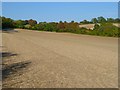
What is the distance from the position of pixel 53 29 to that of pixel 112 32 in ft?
65.2

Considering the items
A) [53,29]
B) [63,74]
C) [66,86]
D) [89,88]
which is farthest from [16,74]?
[53,29]

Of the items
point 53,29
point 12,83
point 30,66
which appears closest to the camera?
point 12,83

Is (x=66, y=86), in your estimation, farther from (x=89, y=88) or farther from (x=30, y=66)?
(x=30, y=66)

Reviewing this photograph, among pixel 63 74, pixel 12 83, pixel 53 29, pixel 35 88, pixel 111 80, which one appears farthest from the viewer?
pixel 53 29

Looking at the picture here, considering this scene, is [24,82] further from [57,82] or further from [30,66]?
[30,66]

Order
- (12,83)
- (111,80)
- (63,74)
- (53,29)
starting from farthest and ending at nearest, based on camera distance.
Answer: (53,29), (63,74), (111,80), (12,83)

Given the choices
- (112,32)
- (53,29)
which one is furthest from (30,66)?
(53,29)

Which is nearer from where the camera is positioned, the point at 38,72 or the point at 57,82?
the point at 57,82

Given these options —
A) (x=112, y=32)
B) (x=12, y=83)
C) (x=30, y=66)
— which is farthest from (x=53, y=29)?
(x=12, y=83)

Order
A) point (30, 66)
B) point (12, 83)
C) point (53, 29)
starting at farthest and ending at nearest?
point (53, 29) < point (30, 66) < point (12, 83)

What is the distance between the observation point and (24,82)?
971 cm

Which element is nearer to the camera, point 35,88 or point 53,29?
point 35,88

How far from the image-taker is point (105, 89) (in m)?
9.02

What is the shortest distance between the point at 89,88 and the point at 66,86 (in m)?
0.77
